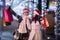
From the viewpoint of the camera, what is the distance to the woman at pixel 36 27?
6.10 feet

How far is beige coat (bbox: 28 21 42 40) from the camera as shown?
1867 mm

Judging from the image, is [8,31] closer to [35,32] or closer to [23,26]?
[23,26]

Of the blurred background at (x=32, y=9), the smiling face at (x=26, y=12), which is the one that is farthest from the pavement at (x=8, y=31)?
the smiling face at (x=26, y=12)

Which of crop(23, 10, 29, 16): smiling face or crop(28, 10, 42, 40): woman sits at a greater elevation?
crop(23, 10, 29, 16): smiling face

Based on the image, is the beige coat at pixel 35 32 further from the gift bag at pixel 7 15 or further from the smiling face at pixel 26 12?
the gift bag at pixel 7 15

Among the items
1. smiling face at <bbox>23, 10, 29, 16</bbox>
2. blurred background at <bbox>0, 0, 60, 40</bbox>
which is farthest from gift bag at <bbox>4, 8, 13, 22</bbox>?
smiling face at <bbox>23, 10, 29, 16</bbox>

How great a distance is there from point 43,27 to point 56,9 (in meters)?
0.22

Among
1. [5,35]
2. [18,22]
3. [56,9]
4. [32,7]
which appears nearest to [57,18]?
[56,9]

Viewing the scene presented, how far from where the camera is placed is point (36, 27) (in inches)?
73.4

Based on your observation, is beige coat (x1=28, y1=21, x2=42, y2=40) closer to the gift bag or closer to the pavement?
the pavement

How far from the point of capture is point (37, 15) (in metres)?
1.86

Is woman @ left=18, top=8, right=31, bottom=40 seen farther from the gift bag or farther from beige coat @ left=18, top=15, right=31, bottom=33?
the gift bag

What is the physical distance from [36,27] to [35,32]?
0.17 feet

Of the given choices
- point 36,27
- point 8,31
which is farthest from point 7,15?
point 36,27
